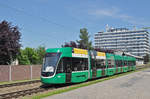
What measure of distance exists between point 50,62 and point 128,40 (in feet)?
489

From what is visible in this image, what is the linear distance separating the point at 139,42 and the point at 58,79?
493ft

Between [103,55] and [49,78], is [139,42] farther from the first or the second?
[49,78]

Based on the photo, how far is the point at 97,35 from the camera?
172 m

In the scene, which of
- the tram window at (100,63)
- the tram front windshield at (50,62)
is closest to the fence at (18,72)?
the tram front windshield at (50,62)

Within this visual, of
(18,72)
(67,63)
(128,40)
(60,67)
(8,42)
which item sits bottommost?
(18,72)

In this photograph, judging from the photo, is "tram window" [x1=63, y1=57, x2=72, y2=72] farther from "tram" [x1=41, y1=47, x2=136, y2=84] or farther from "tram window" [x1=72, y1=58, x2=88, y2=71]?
"tram window" [x1=72, y1=58, x2=88, y2=71]

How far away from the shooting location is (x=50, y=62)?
48.8ft

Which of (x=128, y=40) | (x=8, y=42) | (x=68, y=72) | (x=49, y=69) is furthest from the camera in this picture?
(x=128, y=40)

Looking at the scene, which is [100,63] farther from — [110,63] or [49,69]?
[49,69]

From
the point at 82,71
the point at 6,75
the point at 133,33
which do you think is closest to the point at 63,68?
the point at 82,71

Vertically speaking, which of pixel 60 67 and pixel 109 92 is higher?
pixel 60 67

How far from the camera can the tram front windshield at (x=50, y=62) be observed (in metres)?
14.6

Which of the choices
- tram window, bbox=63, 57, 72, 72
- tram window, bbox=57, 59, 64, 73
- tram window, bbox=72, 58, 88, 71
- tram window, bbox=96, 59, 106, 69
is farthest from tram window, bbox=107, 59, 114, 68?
tram window, bbox=57, 59, 64, 73

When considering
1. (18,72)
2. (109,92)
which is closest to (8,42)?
(18,72)
